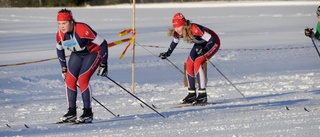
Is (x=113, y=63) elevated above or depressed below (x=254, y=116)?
below

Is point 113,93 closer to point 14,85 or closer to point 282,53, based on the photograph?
point 14,85

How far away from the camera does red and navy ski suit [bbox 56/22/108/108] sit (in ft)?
30.4

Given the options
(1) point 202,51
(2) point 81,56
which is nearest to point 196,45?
(1) point 202,51

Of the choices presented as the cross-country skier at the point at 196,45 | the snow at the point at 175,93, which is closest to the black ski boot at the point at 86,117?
the snow at the point at 175,93

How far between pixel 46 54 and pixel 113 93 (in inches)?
363

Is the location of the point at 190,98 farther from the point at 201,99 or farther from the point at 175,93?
the point at 175,93

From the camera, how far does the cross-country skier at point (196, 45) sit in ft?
37.5

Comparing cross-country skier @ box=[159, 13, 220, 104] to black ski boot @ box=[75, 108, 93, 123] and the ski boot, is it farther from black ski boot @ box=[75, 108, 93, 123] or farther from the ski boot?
black ski boot @ box=[75, 108, 93, 123]

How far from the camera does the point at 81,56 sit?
31.2 ft

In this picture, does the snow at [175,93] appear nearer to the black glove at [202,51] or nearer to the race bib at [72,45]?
the black glove at [202,51]

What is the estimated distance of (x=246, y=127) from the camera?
864cm

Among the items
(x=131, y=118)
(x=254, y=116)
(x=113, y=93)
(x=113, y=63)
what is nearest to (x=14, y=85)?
(x=113, y=93)

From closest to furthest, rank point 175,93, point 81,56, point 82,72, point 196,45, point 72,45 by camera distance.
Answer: point 72,45, point 82,72, point 81,56, point 196,45, point 175,93

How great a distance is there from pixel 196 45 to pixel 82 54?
2838mm
